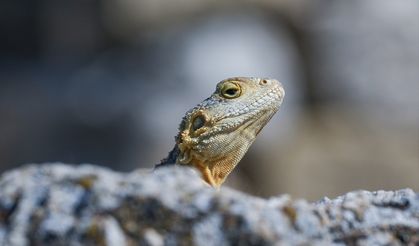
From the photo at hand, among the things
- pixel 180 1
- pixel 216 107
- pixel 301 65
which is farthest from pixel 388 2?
pixel 216 107

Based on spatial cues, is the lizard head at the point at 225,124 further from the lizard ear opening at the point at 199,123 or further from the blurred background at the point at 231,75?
the blurred background at the point at 231,75

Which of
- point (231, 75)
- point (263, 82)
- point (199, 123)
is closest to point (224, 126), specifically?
point (199, 123)

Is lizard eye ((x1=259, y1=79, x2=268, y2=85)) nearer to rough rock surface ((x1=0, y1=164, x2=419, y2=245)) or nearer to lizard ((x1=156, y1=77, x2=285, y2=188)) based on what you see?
lizard ((x1=156, y1=77, x2=285, y2=188))

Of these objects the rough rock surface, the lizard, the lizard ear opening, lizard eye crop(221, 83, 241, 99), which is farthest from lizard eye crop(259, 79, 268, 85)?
the rough rock surface

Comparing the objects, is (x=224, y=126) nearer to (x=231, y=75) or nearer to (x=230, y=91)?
(x=230, y=91)

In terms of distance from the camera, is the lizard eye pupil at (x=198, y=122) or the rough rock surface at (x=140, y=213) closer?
the rough rock surface at (x=140, y=213)

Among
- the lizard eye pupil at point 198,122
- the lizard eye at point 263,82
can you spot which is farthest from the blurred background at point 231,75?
the lizard eye pupil at point 198,122
